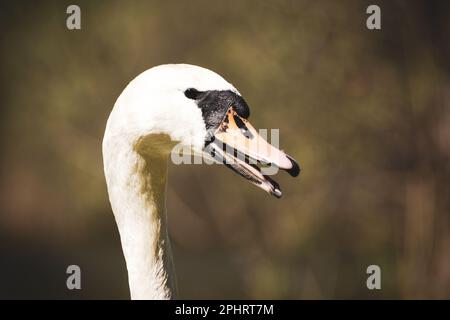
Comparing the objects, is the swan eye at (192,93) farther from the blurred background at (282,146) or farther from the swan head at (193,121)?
the blurred background at (282,146)

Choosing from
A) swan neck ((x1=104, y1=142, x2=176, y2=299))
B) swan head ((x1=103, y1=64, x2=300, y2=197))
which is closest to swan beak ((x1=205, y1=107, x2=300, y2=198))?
swan head ((x1=103, y1=64, x2=300, y2=197))

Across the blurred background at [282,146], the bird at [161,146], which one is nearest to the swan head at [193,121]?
the bird at [161,146]

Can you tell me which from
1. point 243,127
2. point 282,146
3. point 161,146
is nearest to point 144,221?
point 161,146

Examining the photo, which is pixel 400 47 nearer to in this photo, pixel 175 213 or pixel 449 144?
pixel 449 144

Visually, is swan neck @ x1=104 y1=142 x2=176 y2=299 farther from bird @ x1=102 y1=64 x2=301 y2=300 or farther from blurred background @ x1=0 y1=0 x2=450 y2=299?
blurred background @ x1=0 y1=0 x2=450 y2=299

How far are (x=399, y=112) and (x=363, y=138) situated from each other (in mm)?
253

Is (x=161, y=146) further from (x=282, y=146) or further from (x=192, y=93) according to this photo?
(x=282, y=146)

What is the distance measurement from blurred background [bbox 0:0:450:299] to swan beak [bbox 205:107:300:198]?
263cm

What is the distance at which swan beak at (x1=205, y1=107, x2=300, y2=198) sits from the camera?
133 centimetres

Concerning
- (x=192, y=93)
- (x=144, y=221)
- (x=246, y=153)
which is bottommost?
(x=144, y=221)

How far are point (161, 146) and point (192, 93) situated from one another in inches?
4.4

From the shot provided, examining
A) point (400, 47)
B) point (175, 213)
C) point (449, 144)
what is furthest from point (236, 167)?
point (175, 213)

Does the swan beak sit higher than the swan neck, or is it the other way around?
the swan beak

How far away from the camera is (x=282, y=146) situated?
4.21 m
